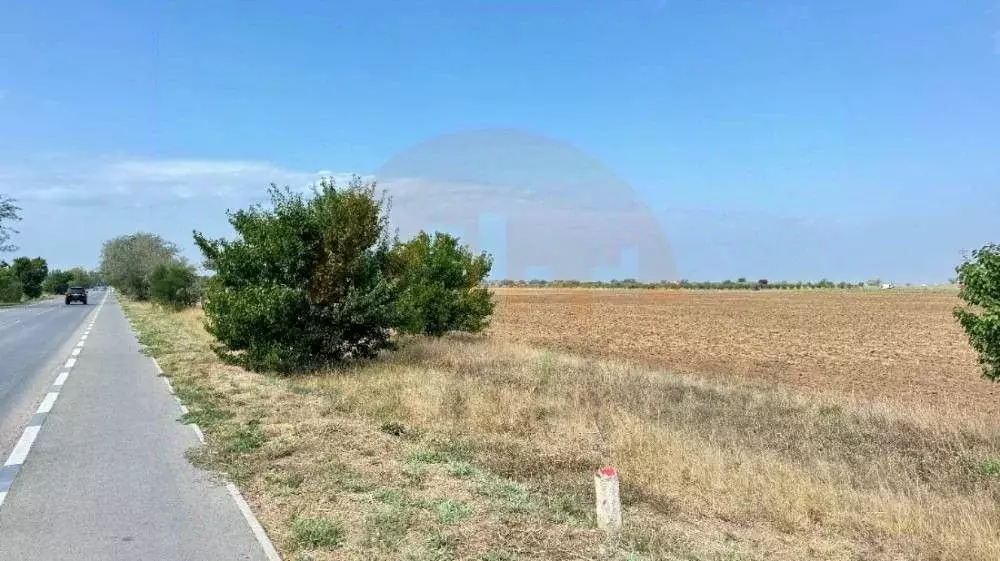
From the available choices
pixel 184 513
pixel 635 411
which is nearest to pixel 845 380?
pixel 635 411

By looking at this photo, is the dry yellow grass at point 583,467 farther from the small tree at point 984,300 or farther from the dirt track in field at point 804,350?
the dirt track in field at point 804,350

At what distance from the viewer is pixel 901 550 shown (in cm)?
503

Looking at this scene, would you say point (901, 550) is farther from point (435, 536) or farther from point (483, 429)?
point (483, 429)

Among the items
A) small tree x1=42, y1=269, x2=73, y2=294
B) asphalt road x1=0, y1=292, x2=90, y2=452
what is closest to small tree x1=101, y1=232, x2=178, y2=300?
asphalt road x1=0, y1=292, x2=90, y2=452

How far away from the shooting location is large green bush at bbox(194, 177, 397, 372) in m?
13.2

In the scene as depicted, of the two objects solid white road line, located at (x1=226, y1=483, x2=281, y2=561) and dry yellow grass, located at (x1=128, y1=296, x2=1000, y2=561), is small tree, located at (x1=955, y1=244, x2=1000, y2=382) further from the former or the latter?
solid white road line, located at (x1=226, y1=483, x2=281, y2=561)

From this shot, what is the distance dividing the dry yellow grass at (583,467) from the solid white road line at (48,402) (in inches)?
77.9

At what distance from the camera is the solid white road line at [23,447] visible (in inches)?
270

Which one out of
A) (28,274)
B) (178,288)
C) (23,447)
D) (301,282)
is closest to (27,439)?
(23,447)

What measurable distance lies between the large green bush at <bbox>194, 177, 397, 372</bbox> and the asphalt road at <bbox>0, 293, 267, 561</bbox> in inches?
82.0

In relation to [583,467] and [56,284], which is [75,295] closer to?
[583,467]

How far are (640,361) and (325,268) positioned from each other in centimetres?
1096

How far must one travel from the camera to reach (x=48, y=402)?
34.8 ft

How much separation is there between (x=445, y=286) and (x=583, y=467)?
657 inches
